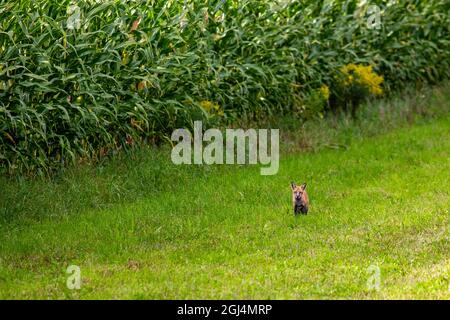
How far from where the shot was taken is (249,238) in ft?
26.9

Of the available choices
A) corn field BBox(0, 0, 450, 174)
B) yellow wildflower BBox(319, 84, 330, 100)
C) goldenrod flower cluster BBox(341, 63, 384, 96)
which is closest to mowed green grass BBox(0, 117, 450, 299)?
corn field BBox(0, 0, 450, 174)

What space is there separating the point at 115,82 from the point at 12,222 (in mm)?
1875

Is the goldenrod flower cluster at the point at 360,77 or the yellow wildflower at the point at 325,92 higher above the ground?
the goldenrod flower cluster at the point at 360,77

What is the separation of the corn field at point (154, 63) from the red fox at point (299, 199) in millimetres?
1897

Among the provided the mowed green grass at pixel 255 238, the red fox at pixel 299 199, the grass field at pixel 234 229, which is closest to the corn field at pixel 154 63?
the grass field at pixel 234 229

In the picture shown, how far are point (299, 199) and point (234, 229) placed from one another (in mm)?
636

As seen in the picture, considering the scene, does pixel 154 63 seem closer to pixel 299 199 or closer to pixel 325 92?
pixel 299 199

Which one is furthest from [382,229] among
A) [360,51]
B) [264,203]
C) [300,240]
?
[360,51]

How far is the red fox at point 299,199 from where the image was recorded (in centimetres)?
857

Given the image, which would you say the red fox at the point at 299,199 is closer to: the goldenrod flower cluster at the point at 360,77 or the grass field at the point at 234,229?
the grass field at the point at 234,229

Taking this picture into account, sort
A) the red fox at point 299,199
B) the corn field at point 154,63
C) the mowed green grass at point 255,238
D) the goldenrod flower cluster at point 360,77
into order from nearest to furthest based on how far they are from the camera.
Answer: the mowed green grass at point 255,238 < the red fox at point 299,199 < the corn field at point 154,63 < the goldenrod flower cluster at point 360,77

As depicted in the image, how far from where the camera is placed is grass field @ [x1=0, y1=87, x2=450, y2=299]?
6.90 meters

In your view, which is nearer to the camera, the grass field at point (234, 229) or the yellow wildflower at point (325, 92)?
the grass field at point (234, 229)
